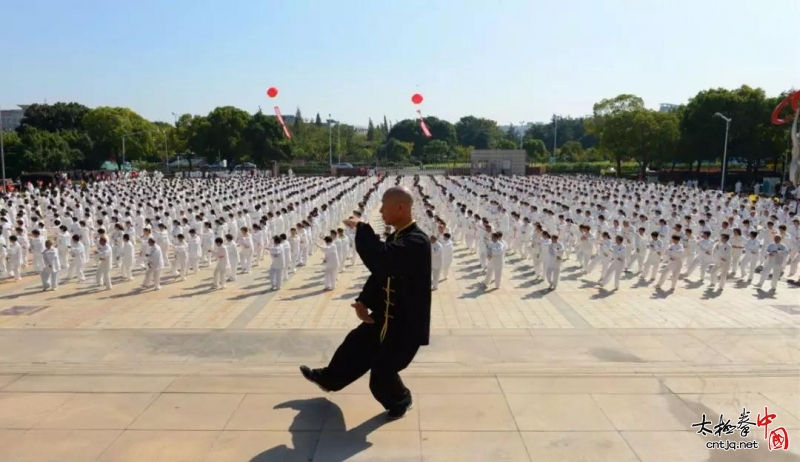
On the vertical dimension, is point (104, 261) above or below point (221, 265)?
above

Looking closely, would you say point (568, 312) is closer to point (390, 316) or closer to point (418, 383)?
point (418, 383)

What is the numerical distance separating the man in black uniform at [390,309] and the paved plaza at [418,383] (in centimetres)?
31

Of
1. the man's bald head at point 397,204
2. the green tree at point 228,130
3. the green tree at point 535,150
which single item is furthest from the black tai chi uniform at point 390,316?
the green tree at point 535,150

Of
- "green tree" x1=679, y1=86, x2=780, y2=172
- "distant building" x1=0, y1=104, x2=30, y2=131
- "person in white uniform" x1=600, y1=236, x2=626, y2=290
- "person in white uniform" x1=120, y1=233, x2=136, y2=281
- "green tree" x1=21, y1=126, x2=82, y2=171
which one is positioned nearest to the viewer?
"person in white uniform" x1=600, y1=236, x2=626, y2=290

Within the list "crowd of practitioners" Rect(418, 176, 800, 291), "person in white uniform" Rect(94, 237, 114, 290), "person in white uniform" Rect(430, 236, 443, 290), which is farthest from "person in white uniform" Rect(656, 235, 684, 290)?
"person in white uniform" Rect(94, 237, 114, 290)


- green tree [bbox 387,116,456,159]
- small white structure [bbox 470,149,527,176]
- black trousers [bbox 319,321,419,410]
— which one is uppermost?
green tree [bbox 387,116,456,159]

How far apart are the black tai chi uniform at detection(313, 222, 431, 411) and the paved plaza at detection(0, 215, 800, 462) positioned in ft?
1.04

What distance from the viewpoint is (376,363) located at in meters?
4.29

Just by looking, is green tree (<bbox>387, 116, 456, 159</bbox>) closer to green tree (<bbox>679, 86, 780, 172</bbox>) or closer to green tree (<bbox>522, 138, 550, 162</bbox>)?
green tree (<bbox>522, 138, 550, 162</bbox>)

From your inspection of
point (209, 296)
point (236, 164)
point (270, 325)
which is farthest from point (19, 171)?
point (270, 325)

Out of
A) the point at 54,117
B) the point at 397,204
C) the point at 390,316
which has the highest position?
the point at 54,117

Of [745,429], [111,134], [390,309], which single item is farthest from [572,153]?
[390,309]

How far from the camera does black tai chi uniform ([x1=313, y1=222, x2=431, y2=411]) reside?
3.95 m

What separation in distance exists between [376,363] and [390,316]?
0.39 m
